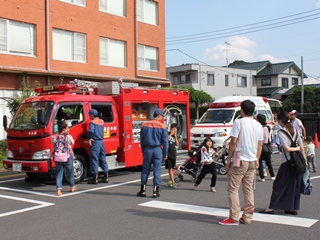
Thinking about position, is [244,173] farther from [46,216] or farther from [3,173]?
[3,173]

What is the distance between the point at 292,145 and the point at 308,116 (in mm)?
21181

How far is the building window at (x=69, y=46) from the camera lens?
20.6 metres

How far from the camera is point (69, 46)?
69.9 ft

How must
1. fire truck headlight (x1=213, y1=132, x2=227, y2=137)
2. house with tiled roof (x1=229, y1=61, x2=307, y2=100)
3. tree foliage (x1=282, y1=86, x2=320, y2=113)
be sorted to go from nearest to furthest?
fire truck headlight (x1=213, y1=132, x2=227, y2=137) → tree foliage (x1=282, y1=86, x2=320, y2=113) → house with tiled roof (x1=229, y1=61, x2=307, y2=100)

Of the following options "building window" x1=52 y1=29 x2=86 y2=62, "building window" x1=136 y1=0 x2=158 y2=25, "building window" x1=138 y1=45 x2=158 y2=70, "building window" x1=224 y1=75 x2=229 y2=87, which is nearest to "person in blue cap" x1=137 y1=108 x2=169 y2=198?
"building window" x1=52 y1=29 x2=86 y2=62

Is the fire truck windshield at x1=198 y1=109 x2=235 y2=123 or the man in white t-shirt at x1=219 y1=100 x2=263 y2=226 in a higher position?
the fire truck windshield at x1=198 y1=109 x2=235 y2=123

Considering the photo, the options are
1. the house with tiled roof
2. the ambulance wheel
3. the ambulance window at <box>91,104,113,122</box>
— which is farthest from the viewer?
the house with tiled roof

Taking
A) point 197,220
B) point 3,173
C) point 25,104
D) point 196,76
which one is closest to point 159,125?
point 197,220

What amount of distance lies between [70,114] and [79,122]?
0.31 meters

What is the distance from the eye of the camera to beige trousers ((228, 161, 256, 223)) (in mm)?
6188

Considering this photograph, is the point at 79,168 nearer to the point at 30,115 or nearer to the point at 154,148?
the point at 30,115

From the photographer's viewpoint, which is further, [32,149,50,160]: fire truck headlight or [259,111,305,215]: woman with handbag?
[32,149,50,160]: fire truck headlight

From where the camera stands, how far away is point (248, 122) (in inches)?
246

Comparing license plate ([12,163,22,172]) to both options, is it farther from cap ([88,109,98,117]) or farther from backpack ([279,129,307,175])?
backpack ([279,129,307,175])
